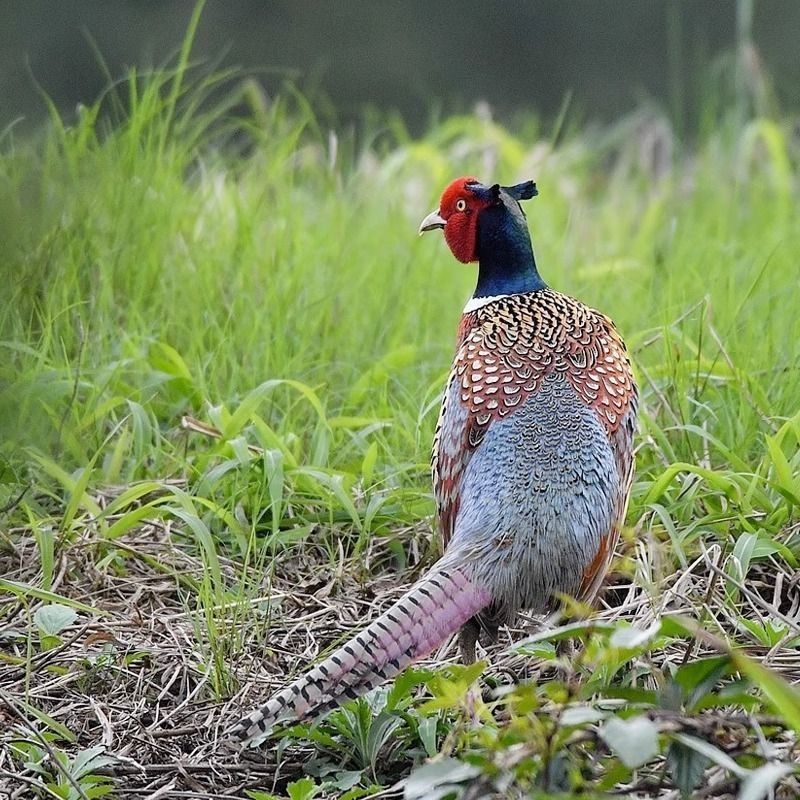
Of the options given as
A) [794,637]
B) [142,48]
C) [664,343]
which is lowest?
[794,637]

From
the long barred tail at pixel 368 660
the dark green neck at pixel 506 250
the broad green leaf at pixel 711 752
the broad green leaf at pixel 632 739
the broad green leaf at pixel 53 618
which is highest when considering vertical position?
the dark green neck at pixel 506 250

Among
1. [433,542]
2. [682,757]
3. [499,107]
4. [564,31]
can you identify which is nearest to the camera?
[682,757]

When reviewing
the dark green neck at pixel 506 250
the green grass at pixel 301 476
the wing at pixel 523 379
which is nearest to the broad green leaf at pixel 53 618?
the green grass at pixel 301 476

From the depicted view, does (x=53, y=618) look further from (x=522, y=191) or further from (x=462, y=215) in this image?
(x=522, y=191)

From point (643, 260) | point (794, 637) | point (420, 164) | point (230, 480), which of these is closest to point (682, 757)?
point (794, 637)

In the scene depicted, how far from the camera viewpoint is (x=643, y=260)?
6.05 m

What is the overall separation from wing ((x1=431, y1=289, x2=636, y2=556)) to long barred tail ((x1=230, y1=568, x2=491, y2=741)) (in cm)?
41

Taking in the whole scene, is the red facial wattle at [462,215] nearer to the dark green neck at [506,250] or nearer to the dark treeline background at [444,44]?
the dark green neck at [506,250]

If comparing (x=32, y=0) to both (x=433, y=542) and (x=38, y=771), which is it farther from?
(x=38, y=771)

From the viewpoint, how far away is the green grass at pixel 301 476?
2748 millimetres

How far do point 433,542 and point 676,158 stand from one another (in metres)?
4.07

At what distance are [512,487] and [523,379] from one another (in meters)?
0.33

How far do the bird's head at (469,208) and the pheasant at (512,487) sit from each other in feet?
0.92

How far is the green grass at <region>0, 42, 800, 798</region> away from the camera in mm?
2748
